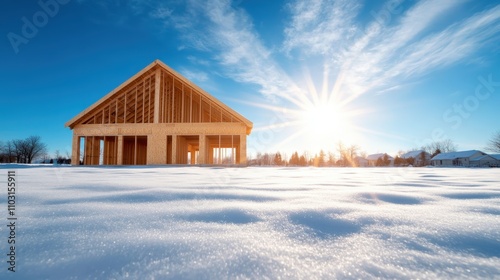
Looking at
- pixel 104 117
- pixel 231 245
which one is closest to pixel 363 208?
pixel 231 245

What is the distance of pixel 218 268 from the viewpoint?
596 millimetres

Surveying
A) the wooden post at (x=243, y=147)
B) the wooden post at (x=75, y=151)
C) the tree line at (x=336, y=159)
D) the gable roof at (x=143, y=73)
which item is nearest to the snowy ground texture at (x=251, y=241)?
the gable roof at (x=143, y=73)

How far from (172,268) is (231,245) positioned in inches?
8.1

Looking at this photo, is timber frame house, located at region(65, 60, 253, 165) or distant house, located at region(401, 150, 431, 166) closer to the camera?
timber frame house, located at region(65, 60, 253, 165)

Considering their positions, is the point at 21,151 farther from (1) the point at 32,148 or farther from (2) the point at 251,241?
(2) the point at 251,241

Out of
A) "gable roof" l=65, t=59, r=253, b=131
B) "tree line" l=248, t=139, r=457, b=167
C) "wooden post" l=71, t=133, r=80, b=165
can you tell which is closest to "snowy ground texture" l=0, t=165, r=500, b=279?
"gable roof" l=65, t=59, r=253, b=131

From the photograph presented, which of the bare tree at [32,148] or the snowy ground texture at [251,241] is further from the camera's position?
the bare tree at [32,148]

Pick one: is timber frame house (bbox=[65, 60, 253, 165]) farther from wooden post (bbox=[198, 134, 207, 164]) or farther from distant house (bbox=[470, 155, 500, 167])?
distant house (bbox=[470, 155, 500, 167])

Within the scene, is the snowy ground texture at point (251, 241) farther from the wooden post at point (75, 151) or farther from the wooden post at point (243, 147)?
the wooden post at point (75, 151)

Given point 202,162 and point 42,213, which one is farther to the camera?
point 202,162

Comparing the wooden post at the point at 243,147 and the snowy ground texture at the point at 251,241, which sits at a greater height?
the wooden post at the point at 243,147

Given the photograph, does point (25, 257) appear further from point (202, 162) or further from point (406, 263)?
point (202, 162)

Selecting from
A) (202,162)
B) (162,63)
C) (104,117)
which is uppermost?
(162,63)

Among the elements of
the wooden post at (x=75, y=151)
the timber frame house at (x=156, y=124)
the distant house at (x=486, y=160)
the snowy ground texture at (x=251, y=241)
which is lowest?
the distant house at (x=486, y=160)
